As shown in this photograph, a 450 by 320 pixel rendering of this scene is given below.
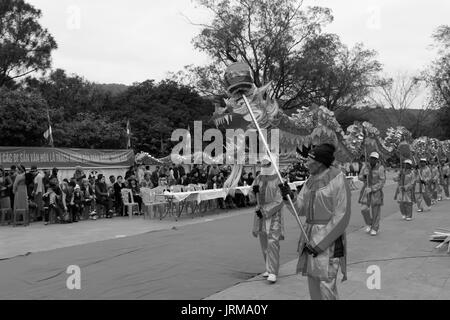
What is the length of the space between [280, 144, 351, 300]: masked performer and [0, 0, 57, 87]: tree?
27.7m

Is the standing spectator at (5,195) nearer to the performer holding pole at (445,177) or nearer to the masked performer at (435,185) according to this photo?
the masked performer at (435,185)

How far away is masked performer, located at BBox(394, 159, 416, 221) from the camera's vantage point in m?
10.7

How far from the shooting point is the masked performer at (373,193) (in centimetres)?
881

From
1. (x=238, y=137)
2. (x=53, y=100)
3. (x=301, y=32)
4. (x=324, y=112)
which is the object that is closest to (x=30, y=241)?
(x=238, y=137)

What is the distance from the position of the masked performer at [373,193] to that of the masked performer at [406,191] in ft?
6.51

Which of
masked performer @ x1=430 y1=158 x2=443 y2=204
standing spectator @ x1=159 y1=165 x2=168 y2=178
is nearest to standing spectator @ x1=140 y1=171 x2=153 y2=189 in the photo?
standing spectator @ x1=159 y1=165 x2=168 y2=178

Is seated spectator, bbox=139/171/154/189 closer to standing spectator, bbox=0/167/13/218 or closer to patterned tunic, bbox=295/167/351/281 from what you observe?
standing spectator, bbox=0/167/13/218

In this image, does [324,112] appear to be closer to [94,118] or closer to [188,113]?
[94,118]

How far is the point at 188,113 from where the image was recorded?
1411 inches

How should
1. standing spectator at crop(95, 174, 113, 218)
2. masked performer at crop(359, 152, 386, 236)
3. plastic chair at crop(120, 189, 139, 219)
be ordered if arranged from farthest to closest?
1. plastic chair at crop(120, 189, 139, 219)
2. standing spectator at crop(95, 174, 113, 218)
3. masked performer at crop(359, 152, 386, 236)

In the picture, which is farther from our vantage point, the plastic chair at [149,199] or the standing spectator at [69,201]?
the plastic chair at [149,199]

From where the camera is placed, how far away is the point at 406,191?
35.1 feet

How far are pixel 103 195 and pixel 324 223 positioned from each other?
9.59 m

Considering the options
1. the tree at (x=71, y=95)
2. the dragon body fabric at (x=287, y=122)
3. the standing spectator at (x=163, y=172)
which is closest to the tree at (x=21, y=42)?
the tree at (x=71, y=95)
